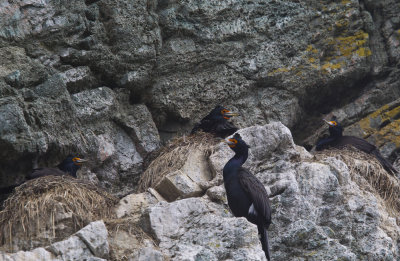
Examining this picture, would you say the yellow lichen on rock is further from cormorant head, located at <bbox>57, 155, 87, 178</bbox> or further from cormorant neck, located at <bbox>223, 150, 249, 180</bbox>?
cormorant head, located at <bbox>57, 155, 87, 178</bbox>

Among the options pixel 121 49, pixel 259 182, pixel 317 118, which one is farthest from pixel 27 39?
pixel 317 118

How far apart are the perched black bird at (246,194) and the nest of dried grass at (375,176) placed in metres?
1.97

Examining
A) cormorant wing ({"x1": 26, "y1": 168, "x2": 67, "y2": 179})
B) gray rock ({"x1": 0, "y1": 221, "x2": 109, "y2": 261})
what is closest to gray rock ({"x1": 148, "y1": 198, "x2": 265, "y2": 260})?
gray rock ({"x1": 0, "y1": 221, "x2": 109, "y2": 261})

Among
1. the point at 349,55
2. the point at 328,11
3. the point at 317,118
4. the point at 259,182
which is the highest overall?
the point at 328,11

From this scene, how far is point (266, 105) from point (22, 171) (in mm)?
4415

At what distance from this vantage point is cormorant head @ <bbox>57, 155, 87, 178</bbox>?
926 centimetres

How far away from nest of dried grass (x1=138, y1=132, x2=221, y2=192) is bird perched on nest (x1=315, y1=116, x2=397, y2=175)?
199cm

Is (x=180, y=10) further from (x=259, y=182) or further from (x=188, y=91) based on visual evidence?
(x=259, y=182)

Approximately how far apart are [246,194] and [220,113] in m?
2.79

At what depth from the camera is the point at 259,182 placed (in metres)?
Result: 8.29

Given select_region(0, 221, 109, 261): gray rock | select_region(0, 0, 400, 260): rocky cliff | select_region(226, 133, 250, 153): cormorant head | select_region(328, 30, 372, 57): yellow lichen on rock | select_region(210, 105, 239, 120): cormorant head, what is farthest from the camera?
select_region(328, 30, 372, 57): yellow lichen on rock

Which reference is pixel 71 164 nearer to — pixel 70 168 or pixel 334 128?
pixel 70 168

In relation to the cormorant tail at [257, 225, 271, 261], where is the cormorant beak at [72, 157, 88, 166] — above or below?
above

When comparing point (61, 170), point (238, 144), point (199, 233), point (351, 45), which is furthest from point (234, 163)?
point (351, 45)
